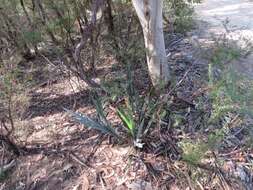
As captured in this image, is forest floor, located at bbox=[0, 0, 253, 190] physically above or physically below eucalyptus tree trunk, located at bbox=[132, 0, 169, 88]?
below

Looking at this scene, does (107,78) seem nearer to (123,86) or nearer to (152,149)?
(123,86)

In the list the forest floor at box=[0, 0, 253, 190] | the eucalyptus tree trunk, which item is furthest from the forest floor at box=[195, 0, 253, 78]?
the eucalyptus tree trunk

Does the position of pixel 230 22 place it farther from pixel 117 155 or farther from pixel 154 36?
pixel 117 155

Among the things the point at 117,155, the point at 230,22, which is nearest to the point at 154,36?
the point at 117,155

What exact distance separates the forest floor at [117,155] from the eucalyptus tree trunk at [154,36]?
0.24 meters

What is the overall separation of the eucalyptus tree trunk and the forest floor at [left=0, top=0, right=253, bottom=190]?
0.24 metres

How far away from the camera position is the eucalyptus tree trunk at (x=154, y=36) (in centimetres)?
392

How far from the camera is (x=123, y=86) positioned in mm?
4160

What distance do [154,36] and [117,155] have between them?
1.35 metres

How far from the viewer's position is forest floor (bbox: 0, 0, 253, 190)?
11.6ft

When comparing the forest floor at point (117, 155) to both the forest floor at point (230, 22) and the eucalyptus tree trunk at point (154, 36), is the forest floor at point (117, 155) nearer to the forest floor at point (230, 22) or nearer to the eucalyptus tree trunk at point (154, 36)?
the eucalyptus tree trunk at point (154, 36)

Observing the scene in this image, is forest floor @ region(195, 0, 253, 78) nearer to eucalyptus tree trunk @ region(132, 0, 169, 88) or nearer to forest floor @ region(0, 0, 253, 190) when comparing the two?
forest floor @ region(0, 0, 253, 190)

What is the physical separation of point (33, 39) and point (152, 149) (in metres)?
2.34

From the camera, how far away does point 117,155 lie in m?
3.79
